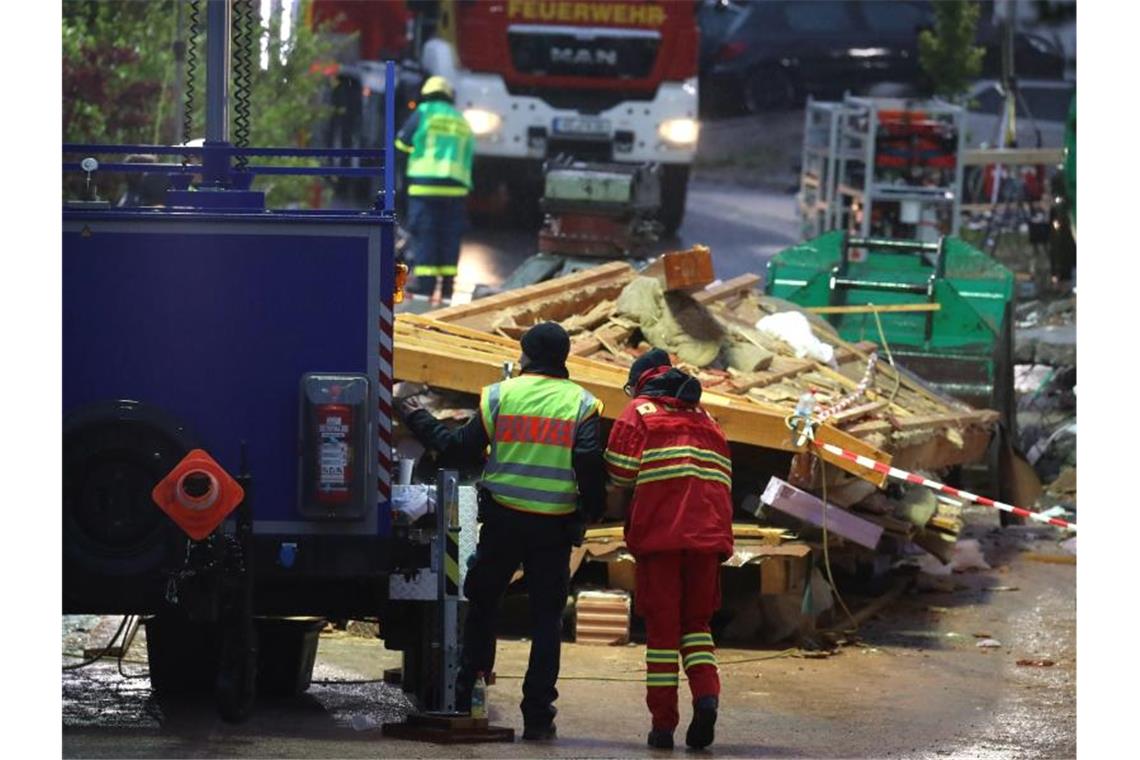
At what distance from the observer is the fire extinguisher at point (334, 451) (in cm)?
786

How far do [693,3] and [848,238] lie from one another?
27.6ft

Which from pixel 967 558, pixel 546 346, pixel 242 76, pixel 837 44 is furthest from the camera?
pixel 837 44

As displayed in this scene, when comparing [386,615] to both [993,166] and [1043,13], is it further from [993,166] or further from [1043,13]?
[1043,13]

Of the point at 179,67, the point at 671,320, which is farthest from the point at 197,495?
the point at 179,67

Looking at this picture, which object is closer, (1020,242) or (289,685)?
(289,685)

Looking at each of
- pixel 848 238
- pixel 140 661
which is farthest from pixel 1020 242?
pixel 140 661

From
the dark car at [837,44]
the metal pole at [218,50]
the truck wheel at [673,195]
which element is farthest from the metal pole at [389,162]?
the dark car at [837,44]

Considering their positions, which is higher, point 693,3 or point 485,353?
point 693,3

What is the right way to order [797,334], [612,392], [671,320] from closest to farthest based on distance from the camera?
1. [612,392]
2. [671,320]
3. [797,334]

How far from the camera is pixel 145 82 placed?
19.5m

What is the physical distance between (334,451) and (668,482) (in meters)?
1.28

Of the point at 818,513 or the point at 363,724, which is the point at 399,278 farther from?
the point at 818,513

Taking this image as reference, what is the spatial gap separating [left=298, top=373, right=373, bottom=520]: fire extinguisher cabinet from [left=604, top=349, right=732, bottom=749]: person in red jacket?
3.31ft

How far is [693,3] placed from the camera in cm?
2394
